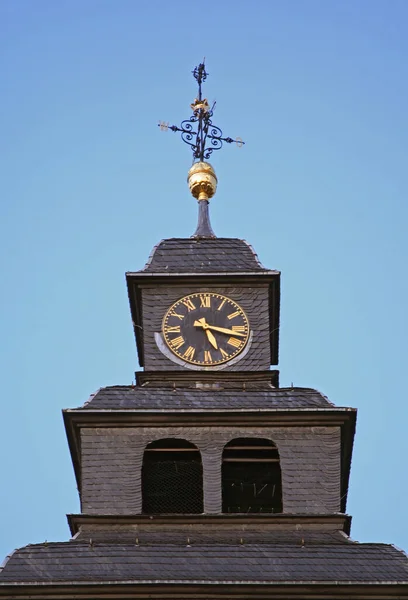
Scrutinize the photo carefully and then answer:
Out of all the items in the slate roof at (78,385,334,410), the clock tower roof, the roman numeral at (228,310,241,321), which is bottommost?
the slate roof at (78,385,334,410)

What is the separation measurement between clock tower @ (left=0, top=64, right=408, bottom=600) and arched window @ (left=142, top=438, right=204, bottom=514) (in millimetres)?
33

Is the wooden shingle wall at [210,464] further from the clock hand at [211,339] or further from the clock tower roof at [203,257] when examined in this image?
the clock tower roof at [203,257]

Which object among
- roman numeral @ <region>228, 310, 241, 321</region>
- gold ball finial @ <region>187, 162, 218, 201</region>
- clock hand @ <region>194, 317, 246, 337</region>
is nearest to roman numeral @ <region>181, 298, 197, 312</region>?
clock hand @ <region>194, 317, 246, 337</region>

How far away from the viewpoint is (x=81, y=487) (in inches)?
2203

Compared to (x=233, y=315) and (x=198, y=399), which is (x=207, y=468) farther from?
(x=233, y=315)

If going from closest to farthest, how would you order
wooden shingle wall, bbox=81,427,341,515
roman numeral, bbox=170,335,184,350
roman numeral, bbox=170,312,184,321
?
wooden shingle wall, bbox=81,427,341,515, roman numeral, bbox=170,335,184,350, roman numeral, bbox=170,312,184,321

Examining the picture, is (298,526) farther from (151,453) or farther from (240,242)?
(240,242)

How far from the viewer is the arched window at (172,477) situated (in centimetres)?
5712

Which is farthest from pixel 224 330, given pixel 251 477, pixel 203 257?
pixel 251 477

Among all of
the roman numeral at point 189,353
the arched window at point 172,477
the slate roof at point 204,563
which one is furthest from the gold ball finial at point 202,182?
the slate roof at point 204,563

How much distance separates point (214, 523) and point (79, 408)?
4.41 metres

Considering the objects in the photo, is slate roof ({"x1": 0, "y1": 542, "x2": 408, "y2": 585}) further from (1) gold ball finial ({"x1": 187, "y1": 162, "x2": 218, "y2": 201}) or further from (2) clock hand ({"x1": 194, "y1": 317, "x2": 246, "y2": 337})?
(1) gold ball finial ({"x1": 187, "y1": 162, "x2": 218, "y2": 201})

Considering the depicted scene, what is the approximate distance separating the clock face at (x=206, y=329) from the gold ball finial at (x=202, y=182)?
5.92m

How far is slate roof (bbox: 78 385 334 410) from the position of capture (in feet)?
187
